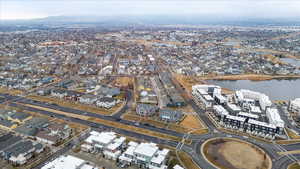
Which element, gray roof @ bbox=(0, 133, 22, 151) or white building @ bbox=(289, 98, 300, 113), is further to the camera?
white building @ bbox=(289, 98, 300, 113)

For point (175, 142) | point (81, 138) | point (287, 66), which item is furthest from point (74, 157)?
point (287, 66)

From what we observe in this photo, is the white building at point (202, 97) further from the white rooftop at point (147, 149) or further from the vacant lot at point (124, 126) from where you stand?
the white rooftop at point (147, 149)

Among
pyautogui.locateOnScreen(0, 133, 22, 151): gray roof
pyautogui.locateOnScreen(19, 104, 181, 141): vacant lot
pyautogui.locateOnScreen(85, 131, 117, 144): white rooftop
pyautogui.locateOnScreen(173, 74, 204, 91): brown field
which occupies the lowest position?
pyautogui.locateOnScreen(0, 133, 22, 151): gray roof

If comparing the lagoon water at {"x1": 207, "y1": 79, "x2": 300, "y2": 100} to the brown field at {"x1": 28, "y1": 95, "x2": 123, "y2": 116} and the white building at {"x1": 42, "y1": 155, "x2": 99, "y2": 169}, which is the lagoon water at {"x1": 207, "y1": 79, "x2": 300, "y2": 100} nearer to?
the brown field at {"x1": 28, "y1": 95, "x2": 123, "y2": 116}

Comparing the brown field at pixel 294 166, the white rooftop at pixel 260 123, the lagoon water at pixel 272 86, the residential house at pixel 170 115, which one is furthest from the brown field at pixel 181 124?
the lagoon water at pixel 272 86

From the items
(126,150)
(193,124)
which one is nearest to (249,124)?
(193,124)

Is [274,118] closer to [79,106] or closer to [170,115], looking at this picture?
[170,115]

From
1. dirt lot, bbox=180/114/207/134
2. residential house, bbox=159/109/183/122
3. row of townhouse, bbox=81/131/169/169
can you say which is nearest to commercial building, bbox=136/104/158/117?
residential house, bbox=159/109/183/122
